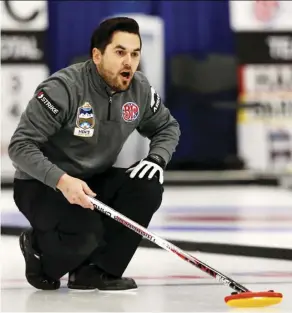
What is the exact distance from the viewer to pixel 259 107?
8.00 meters

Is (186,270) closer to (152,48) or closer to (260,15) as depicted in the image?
(152,48)

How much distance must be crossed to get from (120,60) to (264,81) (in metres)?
5.43

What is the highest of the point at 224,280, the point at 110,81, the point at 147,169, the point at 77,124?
the point at 110,81

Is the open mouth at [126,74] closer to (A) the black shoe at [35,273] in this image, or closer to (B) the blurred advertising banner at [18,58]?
(A) the black shoe at [35,273]

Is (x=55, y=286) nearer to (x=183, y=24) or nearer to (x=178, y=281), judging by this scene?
(x=178, y=281)

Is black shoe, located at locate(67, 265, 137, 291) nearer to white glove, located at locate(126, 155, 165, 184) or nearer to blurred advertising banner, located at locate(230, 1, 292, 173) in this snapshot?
white glove, located at locate(126, 155, 165, 184)

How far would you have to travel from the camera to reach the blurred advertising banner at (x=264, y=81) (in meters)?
7.94

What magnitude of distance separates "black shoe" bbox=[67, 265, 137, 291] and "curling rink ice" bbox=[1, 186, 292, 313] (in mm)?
38

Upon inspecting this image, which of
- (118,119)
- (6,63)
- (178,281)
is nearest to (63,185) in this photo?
(118,119)

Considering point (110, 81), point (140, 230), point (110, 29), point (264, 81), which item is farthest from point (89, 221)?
point (264, 81)

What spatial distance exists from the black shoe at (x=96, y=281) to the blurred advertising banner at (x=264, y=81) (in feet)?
17.1

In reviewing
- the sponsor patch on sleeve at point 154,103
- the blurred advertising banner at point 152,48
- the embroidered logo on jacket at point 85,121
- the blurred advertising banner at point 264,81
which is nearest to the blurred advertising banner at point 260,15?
the blurred advertising banner at point 264,81

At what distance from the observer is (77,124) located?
2732 millimetres

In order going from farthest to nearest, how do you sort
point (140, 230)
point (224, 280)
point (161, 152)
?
point (161, 152)
point (140, 230)
point (224, 280)
